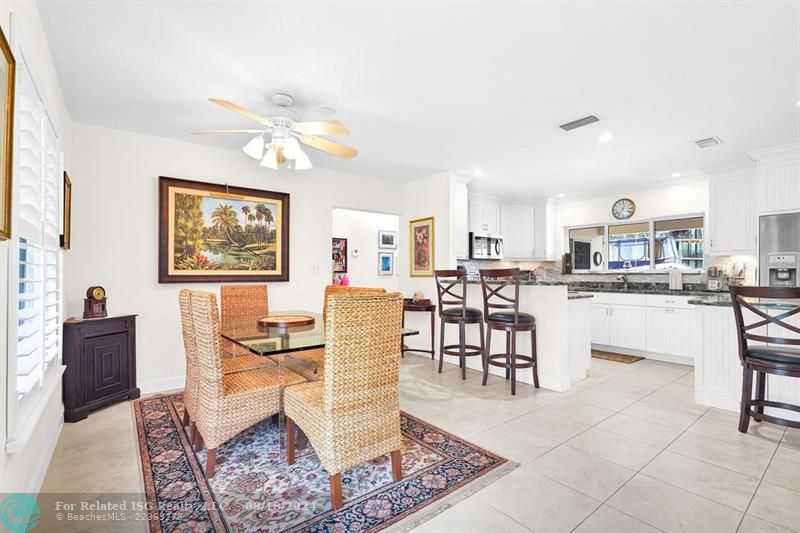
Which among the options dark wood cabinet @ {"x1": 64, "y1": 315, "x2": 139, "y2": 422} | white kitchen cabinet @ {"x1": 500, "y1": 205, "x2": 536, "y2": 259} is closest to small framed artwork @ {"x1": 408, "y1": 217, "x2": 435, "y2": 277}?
white kitchen cabinet @ {"x1": 500, "y1": 205, "x2": 536, "y2": 259}

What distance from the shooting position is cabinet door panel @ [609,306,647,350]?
16.2 ft

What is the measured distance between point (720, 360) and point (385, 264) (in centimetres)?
498

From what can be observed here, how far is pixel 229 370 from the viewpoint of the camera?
2568 mm

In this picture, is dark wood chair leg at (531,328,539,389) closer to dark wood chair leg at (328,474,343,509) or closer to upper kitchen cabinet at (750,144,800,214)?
dark wood chair leg at (328,474,343,509)

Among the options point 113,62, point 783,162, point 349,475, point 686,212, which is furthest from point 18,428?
point 686,212

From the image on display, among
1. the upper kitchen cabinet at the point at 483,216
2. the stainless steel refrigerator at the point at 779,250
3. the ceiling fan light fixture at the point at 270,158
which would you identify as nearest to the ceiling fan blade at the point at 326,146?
the ceiling fan light fixture at the point at 270,158

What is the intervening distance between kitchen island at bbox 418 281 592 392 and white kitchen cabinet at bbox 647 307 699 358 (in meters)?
1.45

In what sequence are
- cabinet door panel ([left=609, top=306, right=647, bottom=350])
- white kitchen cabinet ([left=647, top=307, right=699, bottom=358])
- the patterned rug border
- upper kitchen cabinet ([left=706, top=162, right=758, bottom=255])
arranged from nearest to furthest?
1. the patterned rug border
2. upper kitchen cabinet ([left=706, top=162, right=758, bottom=255])
3. white kitchen cabinet ([left=647, top=307, right=699, bottom=358])
4. cabinet door panel ([left=609, top=306, right=647, bottom=350])

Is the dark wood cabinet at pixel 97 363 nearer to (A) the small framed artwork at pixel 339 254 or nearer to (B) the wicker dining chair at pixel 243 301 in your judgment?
(B) the wicker dining chair at pixel 243 301

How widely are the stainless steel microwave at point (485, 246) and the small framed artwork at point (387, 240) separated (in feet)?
5.72

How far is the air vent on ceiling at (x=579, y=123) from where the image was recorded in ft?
10.4

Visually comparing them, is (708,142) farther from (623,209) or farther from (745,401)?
(745,401)

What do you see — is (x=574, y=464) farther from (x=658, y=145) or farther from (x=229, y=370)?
(x=658, y=145)

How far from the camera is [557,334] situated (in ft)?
11.8
